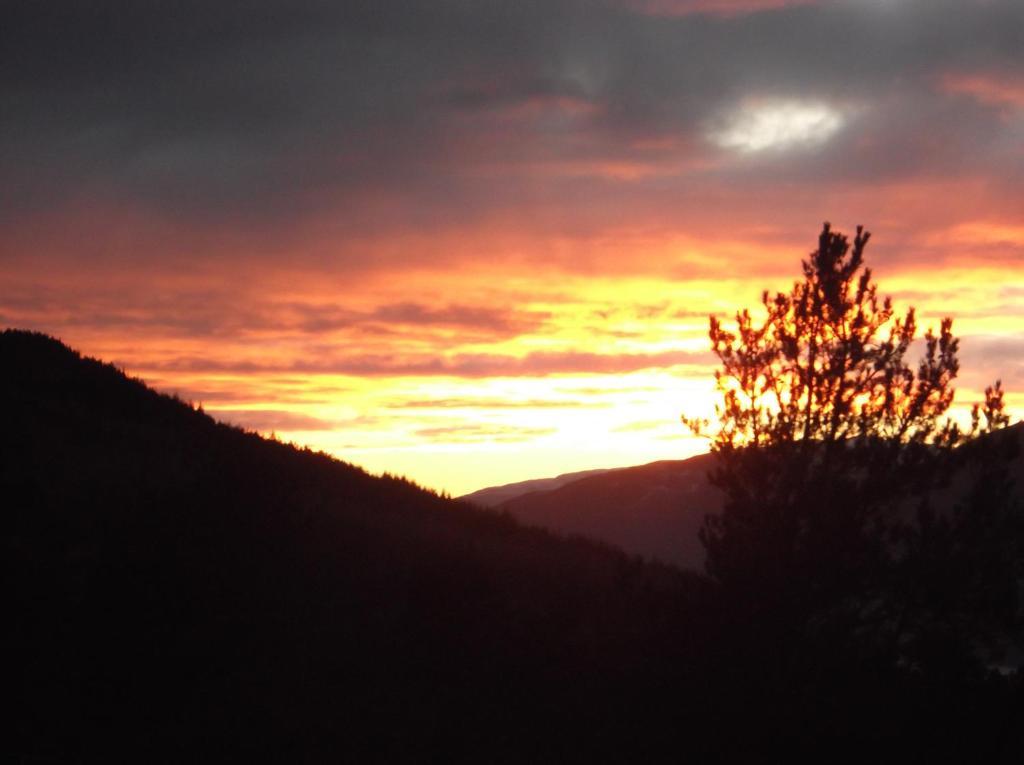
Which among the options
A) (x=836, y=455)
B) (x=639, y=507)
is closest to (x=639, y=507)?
(x=639, y=507)

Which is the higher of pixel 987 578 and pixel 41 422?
pixel 41 422

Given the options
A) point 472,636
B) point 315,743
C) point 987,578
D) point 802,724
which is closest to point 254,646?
point 315,743

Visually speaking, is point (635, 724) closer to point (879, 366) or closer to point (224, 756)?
point (224, 756)

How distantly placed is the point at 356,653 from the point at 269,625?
4.12ft

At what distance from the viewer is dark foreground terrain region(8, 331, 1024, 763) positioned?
1185 cm

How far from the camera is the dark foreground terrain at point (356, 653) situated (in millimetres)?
11852

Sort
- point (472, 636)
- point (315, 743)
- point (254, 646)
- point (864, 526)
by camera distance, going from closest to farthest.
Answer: point (315, 743), point (254, 646), point (472, 636), point (864, 526)

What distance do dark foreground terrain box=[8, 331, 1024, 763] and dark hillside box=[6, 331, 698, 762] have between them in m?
0.03

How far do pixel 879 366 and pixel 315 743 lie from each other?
11257mm

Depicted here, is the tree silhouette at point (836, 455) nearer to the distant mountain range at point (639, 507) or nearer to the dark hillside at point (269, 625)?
the dark hillside at point (269, 625)

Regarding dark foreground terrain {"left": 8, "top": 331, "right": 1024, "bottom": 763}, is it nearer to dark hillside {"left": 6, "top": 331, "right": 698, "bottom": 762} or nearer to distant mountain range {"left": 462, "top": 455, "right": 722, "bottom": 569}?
dark hillside {"left": 6, "top": 331, "right": 698, "bottom": 762}

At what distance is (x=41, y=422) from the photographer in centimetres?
2119

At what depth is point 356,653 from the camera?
14531 mm

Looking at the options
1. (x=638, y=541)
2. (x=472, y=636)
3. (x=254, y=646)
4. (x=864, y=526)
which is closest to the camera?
(x=254, y=646)
